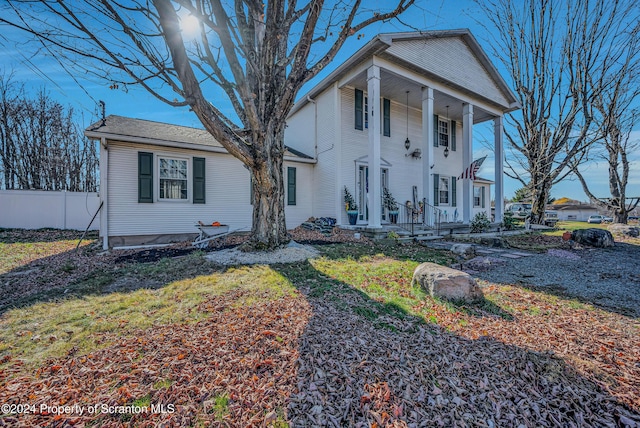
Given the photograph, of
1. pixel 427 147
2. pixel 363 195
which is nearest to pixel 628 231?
pixel 427 147

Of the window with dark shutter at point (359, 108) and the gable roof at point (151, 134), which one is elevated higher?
the window with dark shutter at point (359, 108)

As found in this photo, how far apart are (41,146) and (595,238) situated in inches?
1057

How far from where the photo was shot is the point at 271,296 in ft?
11.3

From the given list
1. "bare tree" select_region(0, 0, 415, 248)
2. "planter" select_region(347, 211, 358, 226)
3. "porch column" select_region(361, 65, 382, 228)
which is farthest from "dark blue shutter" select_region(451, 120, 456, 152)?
"bare tree" select_region(0, 0, 415, 248)

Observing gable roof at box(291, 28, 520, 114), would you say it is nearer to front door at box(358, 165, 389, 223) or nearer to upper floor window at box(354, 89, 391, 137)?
upper floor window at box(354, 89, 391, 137)

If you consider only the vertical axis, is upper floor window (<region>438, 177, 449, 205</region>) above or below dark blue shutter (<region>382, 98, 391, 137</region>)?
below

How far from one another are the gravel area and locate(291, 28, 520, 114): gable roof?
21.7 ft

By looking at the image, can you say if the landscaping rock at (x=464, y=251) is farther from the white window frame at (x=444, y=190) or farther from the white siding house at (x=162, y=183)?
the white window frame at (x=444, y=190)

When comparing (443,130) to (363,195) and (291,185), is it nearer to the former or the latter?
(363,195)

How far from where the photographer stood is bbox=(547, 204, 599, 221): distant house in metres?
33.8

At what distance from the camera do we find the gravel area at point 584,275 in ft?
11.9

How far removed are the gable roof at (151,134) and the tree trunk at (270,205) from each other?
3.66 m

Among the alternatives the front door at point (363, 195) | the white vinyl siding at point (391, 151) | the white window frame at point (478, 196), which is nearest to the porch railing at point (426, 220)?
the white vinyl siding at point (391, 151)

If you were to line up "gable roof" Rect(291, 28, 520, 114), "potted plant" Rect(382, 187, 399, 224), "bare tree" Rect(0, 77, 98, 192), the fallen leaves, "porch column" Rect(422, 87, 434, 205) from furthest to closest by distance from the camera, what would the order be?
"bare tree" Rect(0, 77, 98, 192)
"potted plant" Rect(382, 187, 399, 224)
"porch column" Rect(422, 87, 434, 205)
"gable roof" Rect(291, 28, 520, 114)
the fallen leaves
